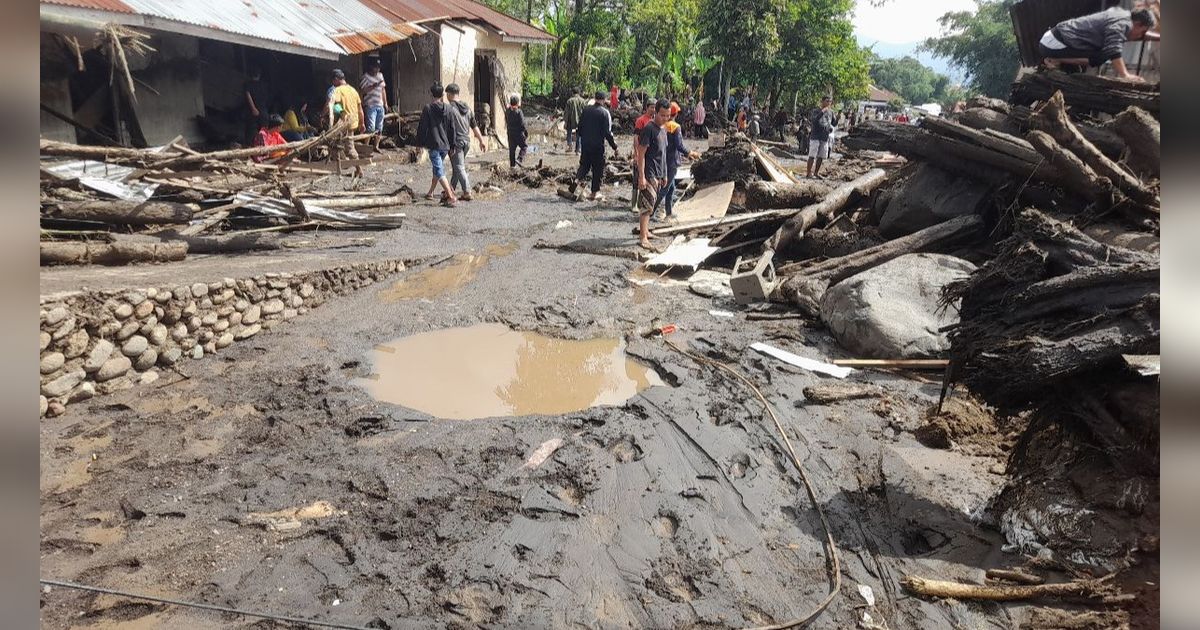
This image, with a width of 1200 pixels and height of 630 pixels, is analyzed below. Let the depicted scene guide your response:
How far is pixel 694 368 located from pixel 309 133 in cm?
1202

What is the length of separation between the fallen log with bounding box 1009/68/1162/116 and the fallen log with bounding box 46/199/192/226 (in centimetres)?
1025

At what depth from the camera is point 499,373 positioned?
6.34 m

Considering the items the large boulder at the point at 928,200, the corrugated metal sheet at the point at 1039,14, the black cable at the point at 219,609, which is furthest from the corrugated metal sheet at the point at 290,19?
the corrugated metal sheet at the point at 1039,14

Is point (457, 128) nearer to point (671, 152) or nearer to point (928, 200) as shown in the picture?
point (671, 152)

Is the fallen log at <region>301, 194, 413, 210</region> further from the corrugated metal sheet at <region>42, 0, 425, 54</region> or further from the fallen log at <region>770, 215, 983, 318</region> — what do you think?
the fallen log at <region>770, 215, 983, 318</region>

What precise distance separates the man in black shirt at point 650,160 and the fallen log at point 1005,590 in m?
7.11

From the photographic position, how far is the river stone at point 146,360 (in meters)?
5.62

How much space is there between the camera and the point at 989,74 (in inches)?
1741

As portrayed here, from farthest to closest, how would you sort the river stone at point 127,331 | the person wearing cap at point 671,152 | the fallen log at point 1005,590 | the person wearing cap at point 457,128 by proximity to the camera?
the person wearing cap at point 457,128 → the person wearing cap at point 671,152 → the river stone at point 127,331 → the fallen log at point 1005,590

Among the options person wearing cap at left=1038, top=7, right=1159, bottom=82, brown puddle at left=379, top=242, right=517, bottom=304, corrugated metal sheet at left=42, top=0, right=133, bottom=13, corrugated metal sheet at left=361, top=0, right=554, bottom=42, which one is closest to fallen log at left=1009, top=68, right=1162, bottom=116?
person wearing cap at left=1038, top=7, right=1159, bottom=82

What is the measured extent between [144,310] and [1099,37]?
9939mm

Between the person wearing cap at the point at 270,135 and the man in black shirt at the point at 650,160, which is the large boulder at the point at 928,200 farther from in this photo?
→ the person wearing cap at the point at 270,135

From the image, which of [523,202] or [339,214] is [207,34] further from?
[523,202]
